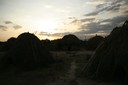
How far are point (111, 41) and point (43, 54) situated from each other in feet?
23.5

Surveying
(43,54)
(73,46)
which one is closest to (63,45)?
(73,46)

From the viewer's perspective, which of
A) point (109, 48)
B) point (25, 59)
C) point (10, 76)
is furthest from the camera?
point (25, 59)

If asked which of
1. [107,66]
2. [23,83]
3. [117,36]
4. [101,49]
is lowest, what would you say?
[23,83]

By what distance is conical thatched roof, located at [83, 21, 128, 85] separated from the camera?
33.5 ft

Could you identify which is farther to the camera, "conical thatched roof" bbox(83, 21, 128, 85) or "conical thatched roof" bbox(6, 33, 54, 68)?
"conical thatched roof" bbox(6, 33, 54, 68)

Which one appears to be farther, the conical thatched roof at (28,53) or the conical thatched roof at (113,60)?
the conical thatched roof at (28,53)

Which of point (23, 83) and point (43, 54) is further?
point (43, 54)

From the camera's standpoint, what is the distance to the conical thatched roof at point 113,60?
10224mm

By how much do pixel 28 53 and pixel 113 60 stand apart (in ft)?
25.7

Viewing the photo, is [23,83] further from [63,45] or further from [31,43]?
[63,45]

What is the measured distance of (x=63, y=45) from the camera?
41.5m

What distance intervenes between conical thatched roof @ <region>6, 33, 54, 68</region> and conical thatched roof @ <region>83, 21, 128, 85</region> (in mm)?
5259

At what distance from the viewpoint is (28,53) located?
15672mm

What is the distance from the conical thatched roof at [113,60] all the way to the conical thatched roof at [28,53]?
5.26 metres
